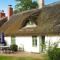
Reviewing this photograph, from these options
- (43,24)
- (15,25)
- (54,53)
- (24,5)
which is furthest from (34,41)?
(24,5)

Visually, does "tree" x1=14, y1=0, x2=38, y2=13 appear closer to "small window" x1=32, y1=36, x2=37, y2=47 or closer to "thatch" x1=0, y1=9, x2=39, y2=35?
"thatch" x1=0, y1=9, x2=39, y2=35

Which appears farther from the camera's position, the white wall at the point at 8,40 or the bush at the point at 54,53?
the white wall at the point at 8,40

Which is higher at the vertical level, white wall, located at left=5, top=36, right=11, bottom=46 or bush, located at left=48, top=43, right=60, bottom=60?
bush, located at left=48, top=43, right=60, bottom=60

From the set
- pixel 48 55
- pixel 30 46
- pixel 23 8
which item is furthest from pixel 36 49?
pixel 23 8

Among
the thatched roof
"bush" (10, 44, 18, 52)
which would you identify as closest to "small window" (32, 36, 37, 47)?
the thatched roof

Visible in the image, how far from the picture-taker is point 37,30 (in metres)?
33.3

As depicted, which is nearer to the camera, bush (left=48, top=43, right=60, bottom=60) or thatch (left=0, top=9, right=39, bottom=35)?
bush (left=48, top=43, right=60, bottom=60)

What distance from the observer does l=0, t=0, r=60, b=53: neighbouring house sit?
31469 millimetres

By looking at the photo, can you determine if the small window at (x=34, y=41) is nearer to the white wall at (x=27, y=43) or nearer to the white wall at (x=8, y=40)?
the white wall at (x=27, y=43)

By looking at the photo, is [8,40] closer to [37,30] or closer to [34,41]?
[34,41]

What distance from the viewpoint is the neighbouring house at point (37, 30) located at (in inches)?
1239

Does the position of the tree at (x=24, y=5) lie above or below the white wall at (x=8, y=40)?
above

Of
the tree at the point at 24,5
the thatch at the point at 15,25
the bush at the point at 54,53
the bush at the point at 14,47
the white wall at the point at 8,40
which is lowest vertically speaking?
the bush at the point at 14,47

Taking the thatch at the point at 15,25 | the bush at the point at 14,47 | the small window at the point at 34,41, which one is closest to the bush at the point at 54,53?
the small window at the point at 34,41
